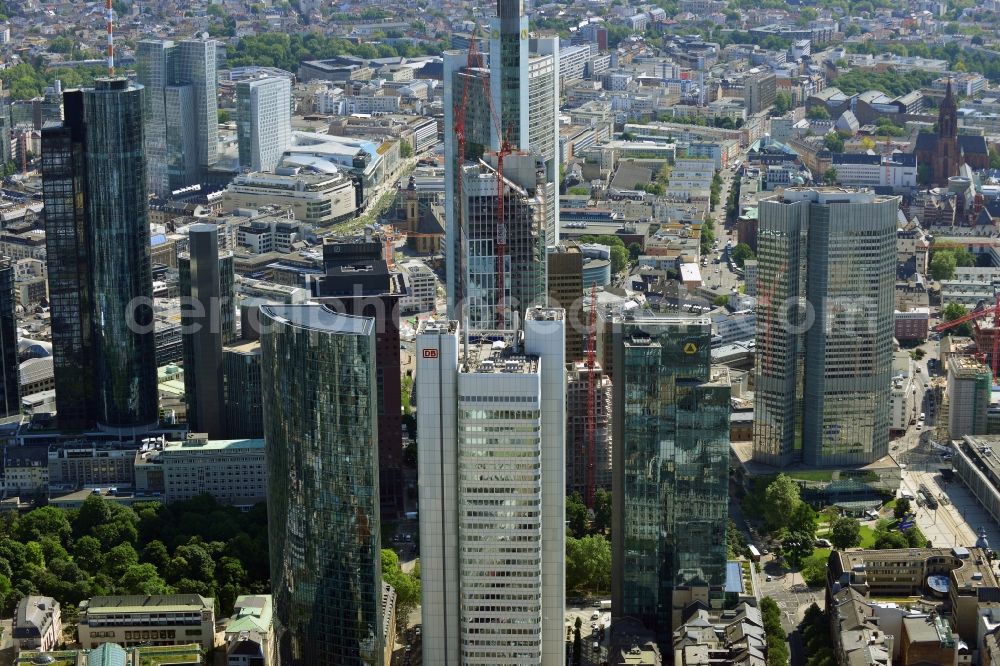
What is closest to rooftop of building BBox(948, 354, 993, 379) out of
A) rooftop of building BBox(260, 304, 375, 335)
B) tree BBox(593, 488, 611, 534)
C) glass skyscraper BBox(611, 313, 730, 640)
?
tree BBox(593, 488, 611, 534)

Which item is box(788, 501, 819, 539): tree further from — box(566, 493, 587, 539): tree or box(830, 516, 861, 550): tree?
box(566, 493, 587, 539): tree

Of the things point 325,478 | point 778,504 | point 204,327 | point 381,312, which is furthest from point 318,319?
point 778,504

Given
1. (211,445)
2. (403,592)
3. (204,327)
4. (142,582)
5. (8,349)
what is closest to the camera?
(403,592)

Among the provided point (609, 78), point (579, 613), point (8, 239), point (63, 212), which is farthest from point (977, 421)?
point (609, 78)

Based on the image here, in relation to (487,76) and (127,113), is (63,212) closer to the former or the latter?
(127,113)

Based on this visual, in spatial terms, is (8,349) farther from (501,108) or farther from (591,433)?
(591,433)

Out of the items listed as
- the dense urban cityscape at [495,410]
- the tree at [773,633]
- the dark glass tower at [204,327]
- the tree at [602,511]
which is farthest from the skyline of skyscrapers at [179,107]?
the tree at [773,633]

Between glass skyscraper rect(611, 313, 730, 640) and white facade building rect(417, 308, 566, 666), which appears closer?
white facade building rect(417, 308, 566, 666)
